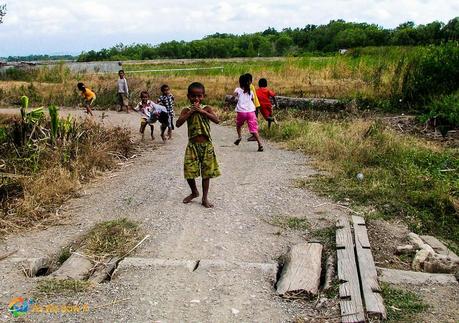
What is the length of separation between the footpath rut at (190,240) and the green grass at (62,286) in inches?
3.6

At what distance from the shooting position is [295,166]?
754cm

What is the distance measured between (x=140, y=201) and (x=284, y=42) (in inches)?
2690

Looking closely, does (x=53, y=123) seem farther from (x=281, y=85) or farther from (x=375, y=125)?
(x=281, y=85)

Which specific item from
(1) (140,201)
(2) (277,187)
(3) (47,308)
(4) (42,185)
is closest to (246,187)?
(2) (277,187)

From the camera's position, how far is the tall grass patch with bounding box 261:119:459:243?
540 centimetres

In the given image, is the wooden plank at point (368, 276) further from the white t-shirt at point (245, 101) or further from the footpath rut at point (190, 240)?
the white t-shirt at point (245, 101)

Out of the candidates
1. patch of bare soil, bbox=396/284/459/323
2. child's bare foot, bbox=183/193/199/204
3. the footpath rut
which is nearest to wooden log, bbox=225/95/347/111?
the footpath rut

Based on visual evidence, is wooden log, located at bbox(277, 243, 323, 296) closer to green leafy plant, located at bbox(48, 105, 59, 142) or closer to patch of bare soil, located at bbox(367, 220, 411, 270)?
patch of bare soil, located at bbox(367, 220, 411, 270)

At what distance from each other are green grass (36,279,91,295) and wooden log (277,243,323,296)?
1522 mm

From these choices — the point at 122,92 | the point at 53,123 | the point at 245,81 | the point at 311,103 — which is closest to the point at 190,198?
the point at 53,123

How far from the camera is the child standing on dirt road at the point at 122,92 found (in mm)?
14555

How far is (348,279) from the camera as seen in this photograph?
3.66 meters

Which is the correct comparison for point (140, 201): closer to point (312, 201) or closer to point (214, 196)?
point (214, 196)

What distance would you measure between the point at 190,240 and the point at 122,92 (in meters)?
10.8
